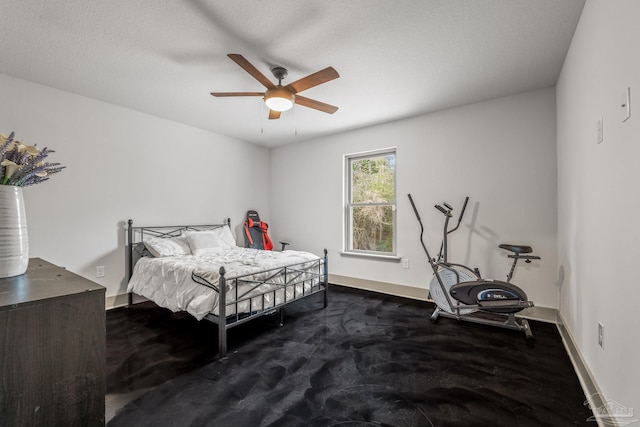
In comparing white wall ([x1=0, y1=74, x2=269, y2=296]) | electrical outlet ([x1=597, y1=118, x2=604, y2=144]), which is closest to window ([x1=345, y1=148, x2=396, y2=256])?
white wall ([x1=0, y1=74, x2=269, y2=296])

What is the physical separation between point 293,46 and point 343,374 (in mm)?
2683

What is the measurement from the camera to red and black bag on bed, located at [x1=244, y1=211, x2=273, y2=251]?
4.93m

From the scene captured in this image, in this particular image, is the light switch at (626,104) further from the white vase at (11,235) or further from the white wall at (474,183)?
the white vase at (11,235)

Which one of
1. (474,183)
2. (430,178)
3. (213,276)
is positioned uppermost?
(430,178)

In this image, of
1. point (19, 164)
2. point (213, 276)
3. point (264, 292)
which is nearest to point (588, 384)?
point (264, 292)

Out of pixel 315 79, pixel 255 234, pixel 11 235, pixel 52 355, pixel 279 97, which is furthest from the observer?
pixel 255 234

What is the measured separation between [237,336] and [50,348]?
207 centimetres

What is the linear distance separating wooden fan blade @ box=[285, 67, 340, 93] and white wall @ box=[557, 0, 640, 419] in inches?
63.8

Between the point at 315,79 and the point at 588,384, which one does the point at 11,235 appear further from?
the point at 588,384

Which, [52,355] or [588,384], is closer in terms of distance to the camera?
[52,355]

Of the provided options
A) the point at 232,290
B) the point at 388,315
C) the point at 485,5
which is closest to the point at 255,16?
the point at 485,5

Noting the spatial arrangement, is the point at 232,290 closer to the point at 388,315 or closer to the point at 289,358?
the point at 289,358

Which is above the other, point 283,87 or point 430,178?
point 283,87

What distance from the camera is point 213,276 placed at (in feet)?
8.03
